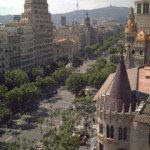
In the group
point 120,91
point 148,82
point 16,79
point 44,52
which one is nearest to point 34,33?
point 44,52

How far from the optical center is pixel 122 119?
5831cm

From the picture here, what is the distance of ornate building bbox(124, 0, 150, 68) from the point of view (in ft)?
443

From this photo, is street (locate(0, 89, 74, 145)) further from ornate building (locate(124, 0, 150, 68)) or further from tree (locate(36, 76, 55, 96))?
ornate building (locate(124, 0, 150, 68))

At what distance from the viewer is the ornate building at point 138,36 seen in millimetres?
135000

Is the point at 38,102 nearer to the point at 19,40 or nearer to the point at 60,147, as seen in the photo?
the point at 19,40

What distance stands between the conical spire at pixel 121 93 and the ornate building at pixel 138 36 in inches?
2951

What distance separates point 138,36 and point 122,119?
8192 centimetres

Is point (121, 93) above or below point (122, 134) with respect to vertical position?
above

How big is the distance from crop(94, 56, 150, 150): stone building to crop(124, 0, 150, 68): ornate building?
75.0m

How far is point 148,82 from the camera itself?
81.2 m

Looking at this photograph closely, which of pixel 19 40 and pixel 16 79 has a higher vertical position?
pixel 19 40

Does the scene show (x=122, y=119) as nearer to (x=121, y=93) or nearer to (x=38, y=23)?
Result: (x=121, y=93)

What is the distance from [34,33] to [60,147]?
390ft

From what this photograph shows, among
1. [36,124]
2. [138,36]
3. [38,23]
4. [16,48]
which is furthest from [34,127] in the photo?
[38,23]
